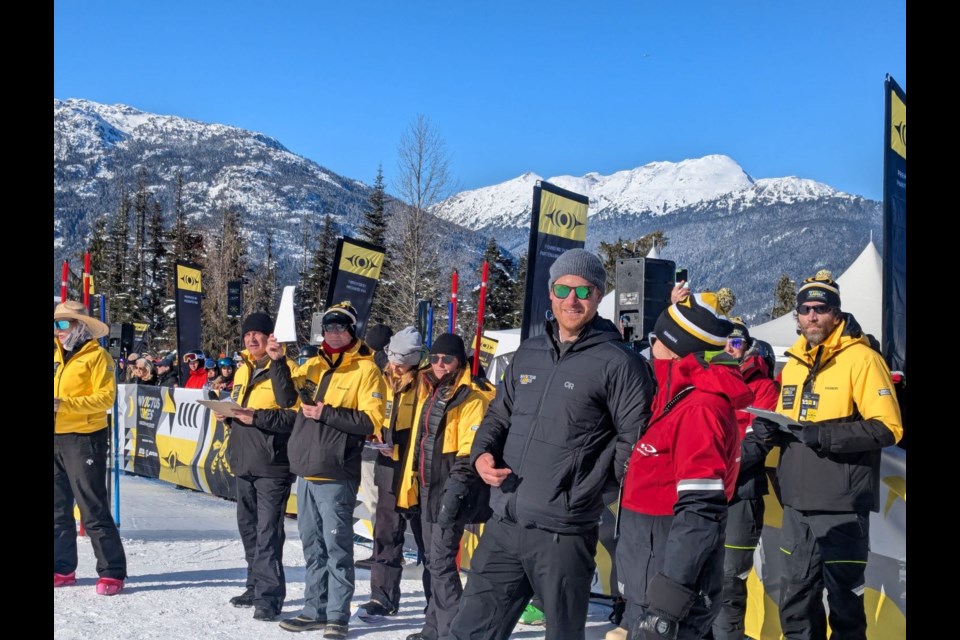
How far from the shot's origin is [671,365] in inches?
141

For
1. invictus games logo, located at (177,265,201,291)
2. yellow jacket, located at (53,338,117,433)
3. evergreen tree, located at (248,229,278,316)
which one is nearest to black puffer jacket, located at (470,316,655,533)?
yellow jacket, located at (53,338,117,433)

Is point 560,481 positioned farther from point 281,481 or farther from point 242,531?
point 242,531

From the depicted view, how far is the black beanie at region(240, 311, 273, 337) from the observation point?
6391mm

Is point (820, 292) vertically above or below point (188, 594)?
above

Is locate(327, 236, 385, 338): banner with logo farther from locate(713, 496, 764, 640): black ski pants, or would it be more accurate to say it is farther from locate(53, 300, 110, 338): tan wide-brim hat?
locate(713, 496, 764, 640): black ski pants

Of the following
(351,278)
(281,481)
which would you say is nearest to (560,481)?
(281,481)

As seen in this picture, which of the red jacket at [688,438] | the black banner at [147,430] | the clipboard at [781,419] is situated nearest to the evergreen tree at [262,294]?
the black banner at [147,430]

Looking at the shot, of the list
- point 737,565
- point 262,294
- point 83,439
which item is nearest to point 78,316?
point 83,439

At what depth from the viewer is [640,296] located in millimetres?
7773

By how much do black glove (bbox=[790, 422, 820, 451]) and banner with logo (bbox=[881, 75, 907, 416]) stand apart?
3.25m

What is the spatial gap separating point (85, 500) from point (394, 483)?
89.7 inches

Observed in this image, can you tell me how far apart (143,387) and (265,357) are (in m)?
8.07

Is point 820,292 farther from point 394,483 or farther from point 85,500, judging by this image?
point 85,500
